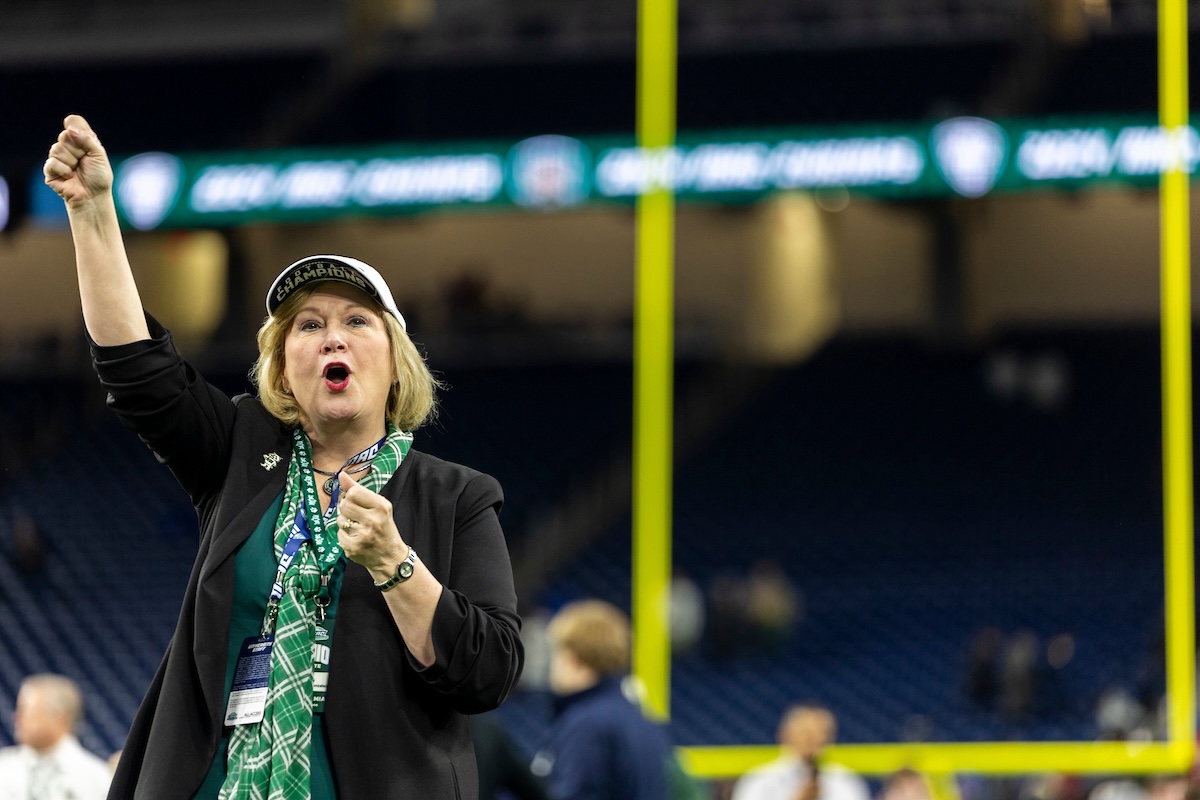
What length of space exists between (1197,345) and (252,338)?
23.1ft

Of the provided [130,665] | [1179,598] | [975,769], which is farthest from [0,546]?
[1179,598]

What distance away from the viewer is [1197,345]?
1377cm

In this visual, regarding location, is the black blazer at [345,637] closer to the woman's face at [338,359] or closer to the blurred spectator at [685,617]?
the woman's face at [338,359]

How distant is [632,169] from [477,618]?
9907 mm

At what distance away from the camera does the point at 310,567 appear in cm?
171

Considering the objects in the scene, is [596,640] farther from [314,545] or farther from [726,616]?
A: [726,616]

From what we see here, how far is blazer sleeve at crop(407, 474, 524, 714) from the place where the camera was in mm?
1671

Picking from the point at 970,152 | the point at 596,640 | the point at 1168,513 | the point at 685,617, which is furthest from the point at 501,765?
the point at 685,617

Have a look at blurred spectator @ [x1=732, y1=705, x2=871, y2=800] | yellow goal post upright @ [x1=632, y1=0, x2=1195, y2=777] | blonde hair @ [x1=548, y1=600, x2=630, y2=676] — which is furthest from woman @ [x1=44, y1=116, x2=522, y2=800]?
yellow goal post upright @ [x1=632, y1=0, x2=1195, y2=777]

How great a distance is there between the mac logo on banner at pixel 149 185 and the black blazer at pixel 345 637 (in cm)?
1054

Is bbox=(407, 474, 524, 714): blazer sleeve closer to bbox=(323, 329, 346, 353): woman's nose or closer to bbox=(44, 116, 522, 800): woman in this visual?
bbox=(44, 116, 522, 800): woman

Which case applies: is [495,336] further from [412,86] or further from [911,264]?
[911,264]

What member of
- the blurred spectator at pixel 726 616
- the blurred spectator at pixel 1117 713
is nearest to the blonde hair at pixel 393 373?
the blurred spectator at pixel 1117 713

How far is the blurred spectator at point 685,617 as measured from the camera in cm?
1196
